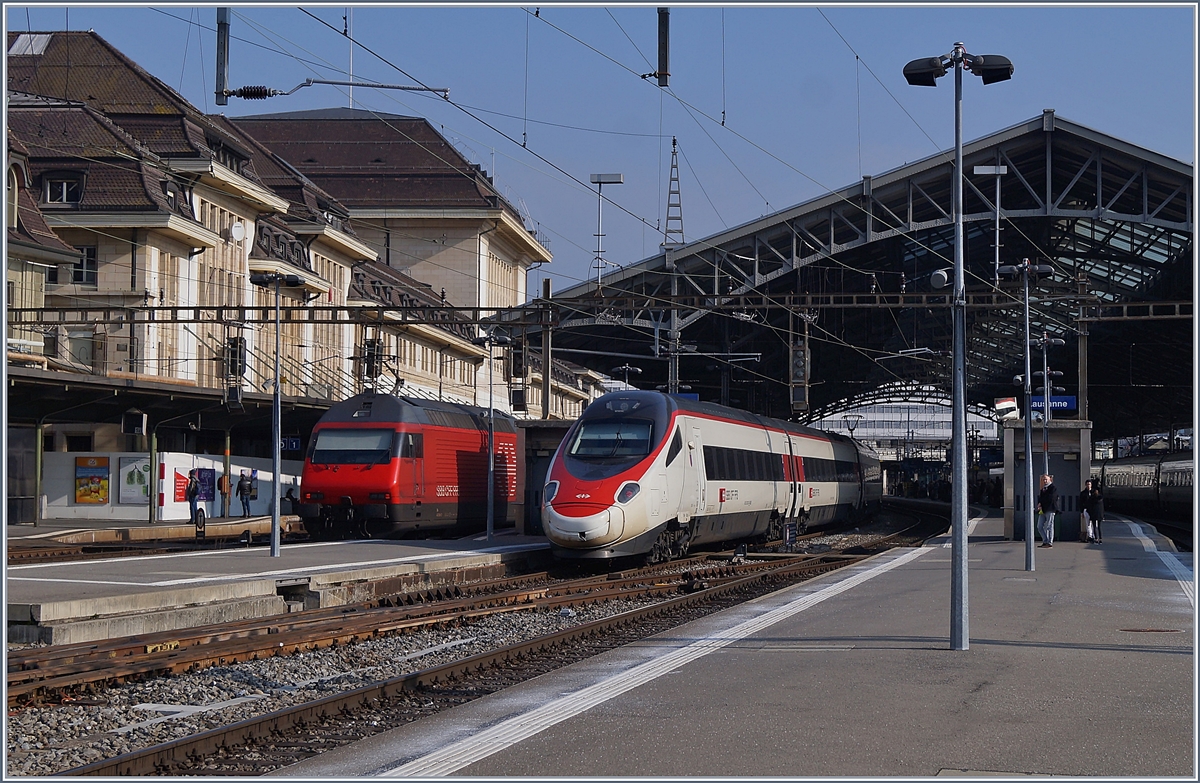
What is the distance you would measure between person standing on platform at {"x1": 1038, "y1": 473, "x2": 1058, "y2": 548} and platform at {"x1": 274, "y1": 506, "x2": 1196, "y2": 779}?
13.0 m

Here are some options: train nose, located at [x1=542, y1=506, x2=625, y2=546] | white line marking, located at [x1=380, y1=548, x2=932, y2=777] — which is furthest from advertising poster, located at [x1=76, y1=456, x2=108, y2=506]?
white line marking, located at [x1=380, y1=548, x2=932, y2=777]

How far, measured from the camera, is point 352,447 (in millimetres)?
29844

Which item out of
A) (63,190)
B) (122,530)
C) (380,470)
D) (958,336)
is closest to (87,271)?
(63,190)

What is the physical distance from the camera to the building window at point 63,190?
44.8m

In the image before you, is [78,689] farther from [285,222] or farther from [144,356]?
[285,222]

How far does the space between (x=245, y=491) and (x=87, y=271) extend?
34.9 ft

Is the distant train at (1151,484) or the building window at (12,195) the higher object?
the building window at (12,195)

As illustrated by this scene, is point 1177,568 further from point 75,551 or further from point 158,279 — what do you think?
point 158,279

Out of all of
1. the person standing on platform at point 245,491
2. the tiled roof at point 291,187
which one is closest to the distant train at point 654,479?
the person standing on platform at point 245,491

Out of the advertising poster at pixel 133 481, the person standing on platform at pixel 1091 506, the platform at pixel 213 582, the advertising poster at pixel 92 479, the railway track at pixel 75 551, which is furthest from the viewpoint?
the advertising poster at pixel 92 479

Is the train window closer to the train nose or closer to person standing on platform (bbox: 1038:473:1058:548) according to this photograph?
the train nose

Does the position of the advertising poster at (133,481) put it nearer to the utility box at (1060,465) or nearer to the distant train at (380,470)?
the distant train at (380,470)

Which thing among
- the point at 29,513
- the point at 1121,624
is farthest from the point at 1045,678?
the point at 29,513

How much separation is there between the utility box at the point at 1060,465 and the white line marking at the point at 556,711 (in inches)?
735
